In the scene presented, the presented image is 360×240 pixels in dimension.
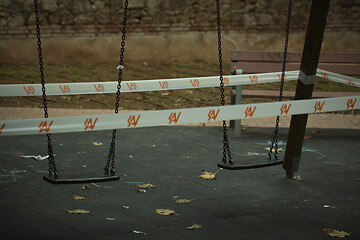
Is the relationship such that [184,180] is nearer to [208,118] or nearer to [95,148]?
[208,118]

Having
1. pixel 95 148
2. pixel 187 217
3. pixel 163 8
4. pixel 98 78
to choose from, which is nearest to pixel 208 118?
pixel 187 217

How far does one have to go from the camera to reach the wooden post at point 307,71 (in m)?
5.98

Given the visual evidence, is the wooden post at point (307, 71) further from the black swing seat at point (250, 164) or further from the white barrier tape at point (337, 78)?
the white barrier tape at point (337, 78)

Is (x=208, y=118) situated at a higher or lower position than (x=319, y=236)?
higher

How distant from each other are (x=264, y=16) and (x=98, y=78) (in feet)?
Answer: 16.4

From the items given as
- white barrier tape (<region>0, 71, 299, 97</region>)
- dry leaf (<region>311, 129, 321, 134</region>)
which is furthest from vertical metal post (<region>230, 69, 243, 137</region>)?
dry leaf (<region>311, 129, 321, 134</region>)

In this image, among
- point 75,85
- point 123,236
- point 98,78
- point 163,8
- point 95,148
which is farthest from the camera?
point 163,8

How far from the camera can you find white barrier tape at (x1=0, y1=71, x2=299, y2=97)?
6.18 metres

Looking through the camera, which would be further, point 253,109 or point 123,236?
point 253,109

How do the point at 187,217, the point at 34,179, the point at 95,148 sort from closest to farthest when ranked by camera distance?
the point at 187,217, the point at 34,179, the point at 95,148

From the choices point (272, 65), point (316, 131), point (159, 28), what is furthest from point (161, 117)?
point (159, 28)

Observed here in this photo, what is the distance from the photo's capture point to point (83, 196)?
5.43 m

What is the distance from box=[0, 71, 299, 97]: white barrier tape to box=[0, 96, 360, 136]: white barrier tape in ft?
3.56

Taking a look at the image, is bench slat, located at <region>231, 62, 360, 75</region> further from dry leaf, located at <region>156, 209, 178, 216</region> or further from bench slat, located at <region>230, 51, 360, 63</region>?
dry leaf, located at <region>156, 209, 178, 216</region>
